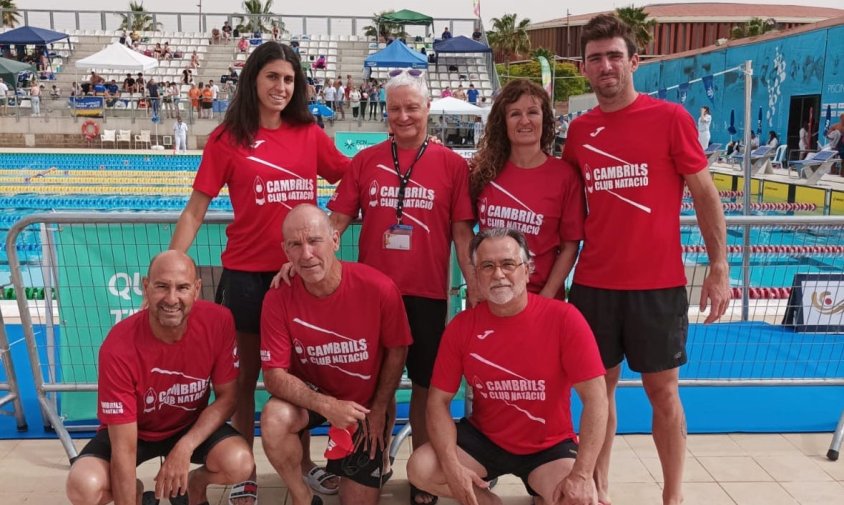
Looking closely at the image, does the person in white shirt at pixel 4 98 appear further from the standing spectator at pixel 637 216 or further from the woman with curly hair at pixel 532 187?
the standing spectator at pixel 637 216

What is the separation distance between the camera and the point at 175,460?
104 inches

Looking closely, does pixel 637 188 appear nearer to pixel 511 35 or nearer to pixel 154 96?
pixel 154 96

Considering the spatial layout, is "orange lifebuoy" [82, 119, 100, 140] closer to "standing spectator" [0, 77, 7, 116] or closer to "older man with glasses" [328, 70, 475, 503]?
"standing spectator" [0, 77, 7, 116]

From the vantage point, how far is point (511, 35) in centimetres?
6538

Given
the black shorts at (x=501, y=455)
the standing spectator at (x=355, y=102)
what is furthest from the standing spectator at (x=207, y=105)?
the black shorts at (x=501, y=455)

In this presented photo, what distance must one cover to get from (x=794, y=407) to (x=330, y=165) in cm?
320

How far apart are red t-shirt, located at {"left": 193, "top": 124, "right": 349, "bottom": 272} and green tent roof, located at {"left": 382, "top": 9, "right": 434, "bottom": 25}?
28534 mm

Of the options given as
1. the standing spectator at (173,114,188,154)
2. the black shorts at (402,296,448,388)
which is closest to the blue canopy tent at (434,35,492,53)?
the standing spectator at (173,114,188,154)

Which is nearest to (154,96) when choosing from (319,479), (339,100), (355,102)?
(339,100)

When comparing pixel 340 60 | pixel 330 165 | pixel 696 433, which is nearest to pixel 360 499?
pixel 330 165

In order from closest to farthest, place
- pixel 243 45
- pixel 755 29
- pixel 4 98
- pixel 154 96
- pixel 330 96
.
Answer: pixel 4 98 < pixel 330 96 < pixel 154 96 < pixel 243 45 < pixel 755 29

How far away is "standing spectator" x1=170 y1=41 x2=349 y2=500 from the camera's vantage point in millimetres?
2980

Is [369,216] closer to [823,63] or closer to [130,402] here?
[130,402]

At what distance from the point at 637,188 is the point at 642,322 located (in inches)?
21.2
